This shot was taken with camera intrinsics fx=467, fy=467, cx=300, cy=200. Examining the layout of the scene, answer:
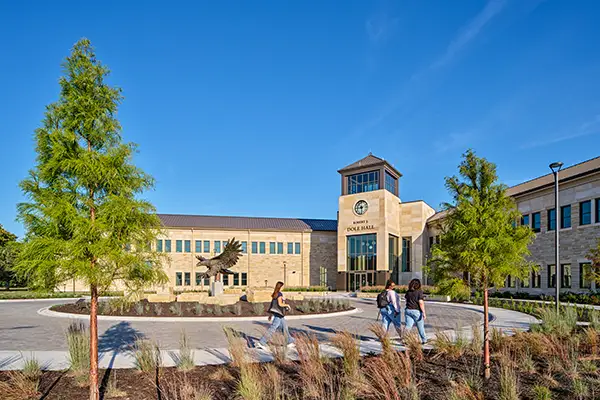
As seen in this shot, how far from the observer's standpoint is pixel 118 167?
651 centimetres

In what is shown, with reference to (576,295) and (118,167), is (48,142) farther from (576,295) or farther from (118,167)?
(576,295)

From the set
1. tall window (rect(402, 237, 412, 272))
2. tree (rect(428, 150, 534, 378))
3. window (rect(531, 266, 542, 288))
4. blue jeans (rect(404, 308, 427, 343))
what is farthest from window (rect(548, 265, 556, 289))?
tree (rect(428, 150, 534, 378))

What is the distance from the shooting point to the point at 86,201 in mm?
6273

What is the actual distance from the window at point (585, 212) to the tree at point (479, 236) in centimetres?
2275

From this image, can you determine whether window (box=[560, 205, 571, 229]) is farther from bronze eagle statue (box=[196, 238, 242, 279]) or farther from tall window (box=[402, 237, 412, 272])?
tall window (box=[402, 237, 412, 272])

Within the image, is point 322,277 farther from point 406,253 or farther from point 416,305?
point 416,305

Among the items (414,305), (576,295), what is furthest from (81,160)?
(576,295)

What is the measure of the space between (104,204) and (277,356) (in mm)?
4127

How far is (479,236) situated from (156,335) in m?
9.75

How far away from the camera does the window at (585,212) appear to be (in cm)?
2808

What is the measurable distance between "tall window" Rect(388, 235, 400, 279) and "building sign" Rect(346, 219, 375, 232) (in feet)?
7.94

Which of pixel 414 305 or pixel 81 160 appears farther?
pixel 414 305

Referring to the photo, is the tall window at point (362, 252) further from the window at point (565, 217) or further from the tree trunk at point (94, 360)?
the tree trunk at point (94, 360)

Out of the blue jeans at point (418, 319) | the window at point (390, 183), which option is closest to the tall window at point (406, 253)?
the window at point (390, 183)
